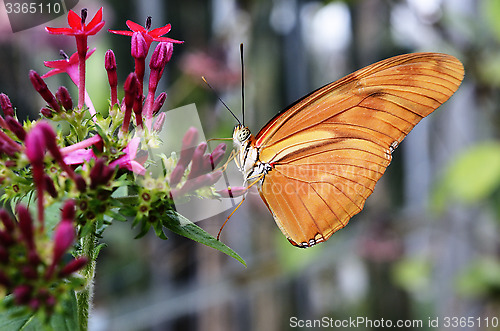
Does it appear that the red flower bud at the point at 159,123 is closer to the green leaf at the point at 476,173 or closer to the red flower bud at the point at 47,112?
the red flower bud at the point at 47,112

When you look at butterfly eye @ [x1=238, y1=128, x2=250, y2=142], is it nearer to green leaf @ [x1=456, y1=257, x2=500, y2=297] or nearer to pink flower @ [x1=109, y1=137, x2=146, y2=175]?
pink flower @ [x1=109, y1=137, x2=146, y2=175]

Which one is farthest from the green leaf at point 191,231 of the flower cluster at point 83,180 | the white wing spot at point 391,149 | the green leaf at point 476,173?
Result: the green leaf at point 476,173

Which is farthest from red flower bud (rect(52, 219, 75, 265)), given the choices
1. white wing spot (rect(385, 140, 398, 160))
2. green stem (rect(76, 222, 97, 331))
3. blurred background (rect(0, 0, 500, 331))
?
blurred background (rect(0, 0, 500, 331))

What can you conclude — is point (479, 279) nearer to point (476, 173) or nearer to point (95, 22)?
point (476, 173)

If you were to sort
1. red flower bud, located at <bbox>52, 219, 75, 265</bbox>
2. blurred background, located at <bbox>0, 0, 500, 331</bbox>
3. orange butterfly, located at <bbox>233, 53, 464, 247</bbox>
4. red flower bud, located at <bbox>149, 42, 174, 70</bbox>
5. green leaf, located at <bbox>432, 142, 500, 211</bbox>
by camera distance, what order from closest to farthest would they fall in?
red flower bud, located at <bbox>52, 219, 75, 265</bbox> → red flower bud, located at <bbox>149, 42, 174, 70</bbox> → orange butterfly, located at <bbox>233, 53, 464, 247</bbox> → green leaf, located at <bbox>432, 142, 500, 211</bbox> → blurred background, located at <bbox>0, 0, 500, 331</bbox>

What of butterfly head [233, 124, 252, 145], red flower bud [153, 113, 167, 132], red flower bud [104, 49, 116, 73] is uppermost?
red flower bud [104, 49, 116, 73]

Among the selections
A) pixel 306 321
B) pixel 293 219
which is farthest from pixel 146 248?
pixel 293 219

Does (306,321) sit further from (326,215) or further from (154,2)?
(154,2)
